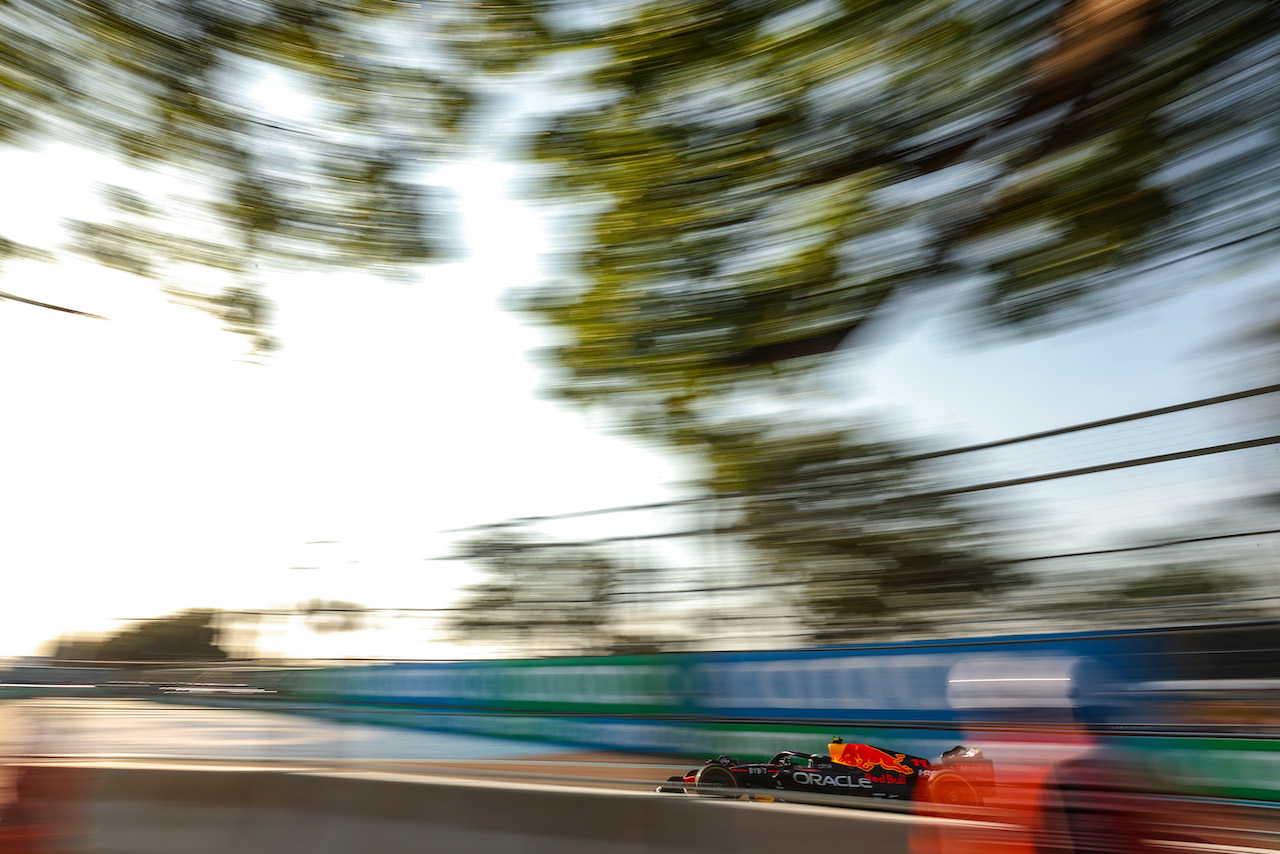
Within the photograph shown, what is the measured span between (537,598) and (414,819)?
140cm

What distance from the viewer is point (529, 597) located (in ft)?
18.6

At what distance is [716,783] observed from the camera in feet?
13.4

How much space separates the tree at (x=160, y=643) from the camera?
740 cm

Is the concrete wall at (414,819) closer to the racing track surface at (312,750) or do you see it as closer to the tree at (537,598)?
the racing track surface at (312,750)

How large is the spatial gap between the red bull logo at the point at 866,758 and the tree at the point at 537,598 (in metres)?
1.60

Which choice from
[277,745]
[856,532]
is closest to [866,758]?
[856,532]

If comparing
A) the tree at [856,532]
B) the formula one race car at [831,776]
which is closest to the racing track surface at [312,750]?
the formula one race car at [831,776]

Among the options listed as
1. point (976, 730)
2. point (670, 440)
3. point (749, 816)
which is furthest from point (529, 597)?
point (976, 730)

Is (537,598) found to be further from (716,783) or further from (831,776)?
(831,776)

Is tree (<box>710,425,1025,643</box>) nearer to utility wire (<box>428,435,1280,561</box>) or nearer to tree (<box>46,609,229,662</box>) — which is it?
utility wire (<box>428,435,1280,561</box>)

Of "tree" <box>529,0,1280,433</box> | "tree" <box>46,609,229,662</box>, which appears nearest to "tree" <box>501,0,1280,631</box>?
"tree" <box>529,0,1280,433</box>

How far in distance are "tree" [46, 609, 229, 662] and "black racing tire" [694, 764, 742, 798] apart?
469 cm

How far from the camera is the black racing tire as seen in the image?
394 centimetres

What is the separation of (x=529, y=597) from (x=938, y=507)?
2.61 meters
